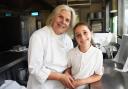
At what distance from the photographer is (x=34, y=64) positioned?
4.80 ft

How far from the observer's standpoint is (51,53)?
152 centimetres

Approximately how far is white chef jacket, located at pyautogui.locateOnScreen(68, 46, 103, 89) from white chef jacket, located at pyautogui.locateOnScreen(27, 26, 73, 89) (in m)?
0.07

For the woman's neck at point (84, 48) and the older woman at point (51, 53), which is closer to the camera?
the older woman at point (51, 53)

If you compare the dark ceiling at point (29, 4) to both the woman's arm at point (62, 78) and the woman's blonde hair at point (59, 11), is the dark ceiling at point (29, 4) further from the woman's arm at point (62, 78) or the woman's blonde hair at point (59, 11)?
the woman's arm at point (62, 78)

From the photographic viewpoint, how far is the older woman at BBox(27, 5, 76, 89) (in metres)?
1.47

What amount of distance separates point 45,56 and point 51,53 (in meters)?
0.04

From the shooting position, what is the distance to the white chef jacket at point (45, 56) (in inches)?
57.5

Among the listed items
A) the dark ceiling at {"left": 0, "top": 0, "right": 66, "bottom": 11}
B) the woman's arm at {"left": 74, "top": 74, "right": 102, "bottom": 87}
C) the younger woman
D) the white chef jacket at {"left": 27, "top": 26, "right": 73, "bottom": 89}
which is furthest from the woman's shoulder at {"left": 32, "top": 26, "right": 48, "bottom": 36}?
the dark ceiling at {"left": 0, "top": 0, "right": 66, "bottom": 11}

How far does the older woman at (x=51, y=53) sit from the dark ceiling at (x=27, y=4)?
15.2 feet

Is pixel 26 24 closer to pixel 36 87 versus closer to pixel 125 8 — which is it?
pixel 125 8

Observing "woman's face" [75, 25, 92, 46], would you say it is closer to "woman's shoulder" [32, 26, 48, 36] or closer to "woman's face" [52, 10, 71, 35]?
"woman's face" [52, 10, 71, 35]

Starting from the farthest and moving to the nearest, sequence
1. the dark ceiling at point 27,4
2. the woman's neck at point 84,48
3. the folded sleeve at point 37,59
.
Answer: the dark ceiling at point 27,4 < the woman's neck at point 84,48 < the folded sleeve at point 37,59

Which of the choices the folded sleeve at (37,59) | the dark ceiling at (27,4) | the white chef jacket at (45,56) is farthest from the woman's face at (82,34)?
the dark ceiling at (27,4)

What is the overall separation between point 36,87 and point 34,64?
0.66 feet
